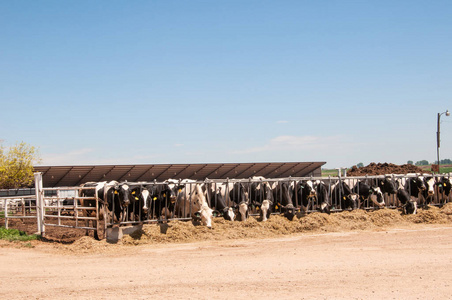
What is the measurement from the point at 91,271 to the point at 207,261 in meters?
2.62

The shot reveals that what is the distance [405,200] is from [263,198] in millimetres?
6277

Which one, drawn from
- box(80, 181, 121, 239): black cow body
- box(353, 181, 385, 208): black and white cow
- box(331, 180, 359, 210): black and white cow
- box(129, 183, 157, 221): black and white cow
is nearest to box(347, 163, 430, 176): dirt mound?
box(353, 181, 385, 208): black and white cow

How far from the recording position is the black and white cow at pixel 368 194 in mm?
18047

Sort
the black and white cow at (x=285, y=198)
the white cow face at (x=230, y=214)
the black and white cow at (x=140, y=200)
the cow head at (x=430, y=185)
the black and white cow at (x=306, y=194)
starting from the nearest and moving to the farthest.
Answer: the black and white cow at (x=140, y=200), the white cow face at (x=230, y=214), the black and white cow at (x=285, y=198), the black and white cow at (x=306, y=194), the cow head at (x=430, y=185)

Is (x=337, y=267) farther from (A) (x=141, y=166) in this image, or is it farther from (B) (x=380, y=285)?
(A) (x=141, y=166)

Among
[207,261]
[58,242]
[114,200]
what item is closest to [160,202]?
[114,200]

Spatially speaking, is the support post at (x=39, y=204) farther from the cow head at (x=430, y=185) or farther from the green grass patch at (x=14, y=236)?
the cow head at (x=430, y=185)

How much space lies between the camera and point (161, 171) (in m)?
33.8

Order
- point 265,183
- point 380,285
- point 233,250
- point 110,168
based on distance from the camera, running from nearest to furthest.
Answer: point 380,285
point 233,250
point 265,183
point 110,168

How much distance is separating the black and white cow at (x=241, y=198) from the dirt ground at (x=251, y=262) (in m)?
0.37

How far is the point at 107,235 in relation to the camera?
13.2m

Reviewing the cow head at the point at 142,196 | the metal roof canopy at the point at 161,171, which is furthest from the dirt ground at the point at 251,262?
the metal roof canopy at the point at 161,171

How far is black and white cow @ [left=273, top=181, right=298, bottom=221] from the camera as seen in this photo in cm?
1594

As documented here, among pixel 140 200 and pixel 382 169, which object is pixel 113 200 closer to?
pixel 140 200
